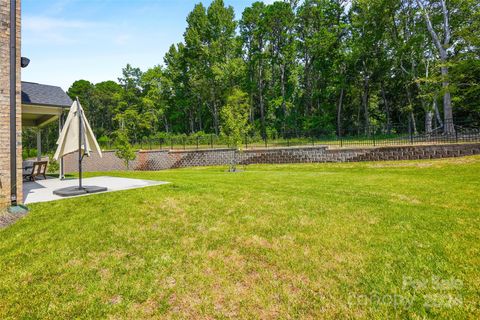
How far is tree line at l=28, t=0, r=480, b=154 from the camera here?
29656 millimetres

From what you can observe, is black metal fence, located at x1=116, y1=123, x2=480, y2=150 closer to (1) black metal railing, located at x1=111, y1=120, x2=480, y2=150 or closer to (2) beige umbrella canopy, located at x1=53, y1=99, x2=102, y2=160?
(1) black metal railing, located at x1=111, y1=120, x2=480, y2=150

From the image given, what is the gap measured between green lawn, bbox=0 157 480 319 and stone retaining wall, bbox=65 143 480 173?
830 centimetres

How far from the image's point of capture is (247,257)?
13.7 feet

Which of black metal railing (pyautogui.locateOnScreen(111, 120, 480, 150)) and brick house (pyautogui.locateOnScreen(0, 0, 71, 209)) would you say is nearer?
brick house (pyautogui.locateOnScreen(0, 0, 71, 209))

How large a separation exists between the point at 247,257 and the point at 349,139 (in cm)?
1859

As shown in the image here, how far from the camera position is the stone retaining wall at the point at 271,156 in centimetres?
1396

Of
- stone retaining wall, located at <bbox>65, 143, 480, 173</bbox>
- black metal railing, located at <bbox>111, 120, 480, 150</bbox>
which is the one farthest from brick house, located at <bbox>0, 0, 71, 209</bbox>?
stone retaining wall, located at <bbox>65, 143, 480, 173</bbox>

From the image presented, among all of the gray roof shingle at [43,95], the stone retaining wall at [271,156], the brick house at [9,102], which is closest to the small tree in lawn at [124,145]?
the stone retaining wall at [271,156]

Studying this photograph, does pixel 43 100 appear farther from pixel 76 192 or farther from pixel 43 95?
pixel 76 192

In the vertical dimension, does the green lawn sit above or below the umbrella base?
below

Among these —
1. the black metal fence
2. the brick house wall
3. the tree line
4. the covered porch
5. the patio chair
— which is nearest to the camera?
the brick house wall

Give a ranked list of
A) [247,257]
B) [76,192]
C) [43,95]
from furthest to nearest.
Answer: [43,95], [76,192], [247,257]

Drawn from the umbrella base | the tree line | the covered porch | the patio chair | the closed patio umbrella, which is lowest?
the umbrella base

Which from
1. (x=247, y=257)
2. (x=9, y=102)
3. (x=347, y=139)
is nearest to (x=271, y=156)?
(x=347, y=139)
